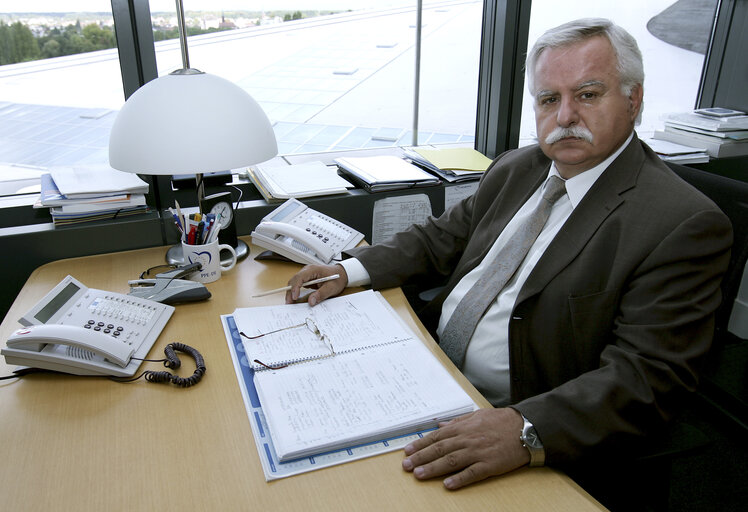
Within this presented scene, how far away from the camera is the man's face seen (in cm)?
126

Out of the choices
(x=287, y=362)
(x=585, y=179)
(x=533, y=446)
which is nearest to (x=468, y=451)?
(x=533, y=446)

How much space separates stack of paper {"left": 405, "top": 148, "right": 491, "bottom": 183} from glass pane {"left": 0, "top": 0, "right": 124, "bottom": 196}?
110 centimetres

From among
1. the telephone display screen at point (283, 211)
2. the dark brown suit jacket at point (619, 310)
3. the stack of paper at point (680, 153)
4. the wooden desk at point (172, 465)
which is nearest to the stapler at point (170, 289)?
the wooden desk at point (172, 465)

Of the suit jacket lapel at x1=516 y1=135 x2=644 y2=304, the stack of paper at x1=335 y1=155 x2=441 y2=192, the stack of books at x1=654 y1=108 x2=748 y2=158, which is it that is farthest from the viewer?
the stack of books at x1=654 y1=108 x2=748 y2=158

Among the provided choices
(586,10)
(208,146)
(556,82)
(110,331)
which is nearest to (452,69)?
(586,10)

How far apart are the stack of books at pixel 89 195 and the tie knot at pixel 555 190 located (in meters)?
1.17

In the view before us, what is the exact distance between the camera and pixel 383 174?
1984 mm

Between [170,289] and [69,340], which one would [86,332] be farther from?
[170,289]

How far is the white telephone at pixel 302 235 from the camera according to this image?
5.17ft

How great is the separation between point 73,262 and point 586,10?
2339mm

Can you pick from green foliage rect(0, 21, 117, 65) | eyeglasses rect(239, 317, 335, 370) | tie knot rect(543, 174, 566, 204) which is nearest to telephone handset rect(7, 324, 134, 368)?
eyeglasses rect(239, 317, 335, 370)

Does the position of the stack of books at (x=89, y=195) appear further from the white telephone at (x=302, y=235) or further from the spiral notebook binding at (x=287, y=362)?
the spiral notebook binding at (x=287, y=362)

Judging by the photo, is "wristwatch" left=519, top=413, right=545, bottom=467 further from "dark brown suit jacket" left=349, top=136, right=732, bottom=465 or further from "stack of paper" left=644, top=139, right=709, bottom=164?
"stack of paper" left=644, top=139, right=709, bottom=164

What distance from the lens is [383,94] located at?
255cm
